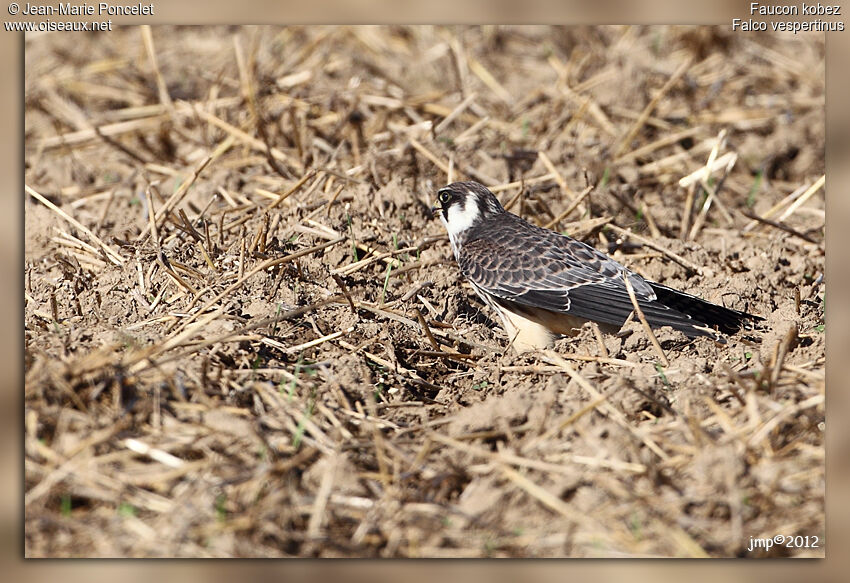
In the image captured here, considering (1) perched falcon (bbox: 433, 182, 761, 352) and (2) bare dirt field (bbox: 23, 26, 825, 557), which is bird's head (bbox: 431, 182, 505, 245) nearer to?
(1) perched falcon (bbox: 433, 182, 761, 352)

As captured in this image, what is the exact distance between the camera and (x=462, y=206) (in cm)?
550

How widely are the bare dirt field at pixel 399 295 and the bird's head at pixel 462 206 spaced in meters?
0.31

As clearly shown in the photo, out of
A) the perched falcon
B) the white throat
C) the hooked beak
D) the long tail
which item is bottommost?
the long tail

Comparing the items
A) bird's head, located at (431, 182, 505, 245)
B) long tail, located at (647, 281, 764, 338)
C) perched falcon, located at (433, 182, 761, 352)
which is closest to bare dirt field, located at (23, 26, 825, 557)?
long tail, located at (647, 281, 764, 338)

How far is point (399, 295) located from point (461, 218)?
2.35ft

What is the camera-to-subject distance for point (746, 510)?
10.1ft

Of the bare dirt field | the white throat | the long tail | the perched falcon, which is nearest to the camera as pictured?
the bare dirt field

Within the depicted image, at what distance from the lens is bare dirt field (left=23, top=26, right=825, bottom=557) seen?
10.3 ft

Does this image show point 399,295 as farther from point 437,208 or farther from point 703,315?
point 703,315

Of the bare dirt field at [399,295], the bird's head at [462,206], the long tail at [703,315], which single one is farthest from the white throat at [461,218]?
the long tail at [703,315]

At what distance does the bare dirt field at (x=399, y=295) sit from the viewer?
3150mm

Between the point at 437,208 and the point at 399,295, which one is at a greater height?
the point at 437,208

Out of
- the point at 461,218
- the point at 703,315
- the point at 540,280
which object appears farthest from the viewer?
the point at 461,218

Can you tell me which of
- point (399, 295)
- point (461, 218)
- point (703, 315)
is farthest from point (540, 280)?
point (703, 315)
